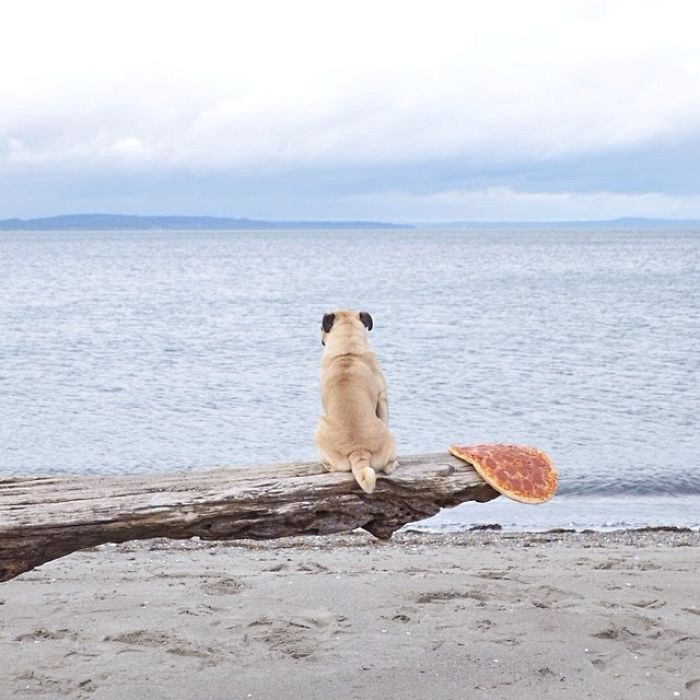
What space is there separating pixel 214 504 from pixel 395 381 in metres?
22.1

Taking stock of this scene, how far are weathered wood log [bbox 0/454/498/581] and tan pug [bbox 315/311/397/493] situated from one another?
0.12 m

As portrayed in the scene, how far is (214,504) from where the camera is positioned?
19.4ft

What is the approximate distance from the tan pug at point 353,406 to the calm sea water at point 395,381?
6.59m

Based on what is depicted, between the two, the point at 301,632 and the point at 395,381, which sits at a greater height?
the point at 301,632

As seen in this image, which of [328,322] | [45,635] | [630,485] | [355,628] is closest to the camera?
[45,635]

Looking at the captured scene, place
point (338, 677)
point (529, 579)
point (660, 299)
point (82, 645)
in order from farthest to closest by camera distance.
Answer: point (660, 299) < point (529, 579) < point (82, 645) < point (338, 677)

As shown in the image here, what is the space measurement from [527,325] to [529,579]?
36.1 metres

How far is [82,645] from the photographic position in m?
6.86

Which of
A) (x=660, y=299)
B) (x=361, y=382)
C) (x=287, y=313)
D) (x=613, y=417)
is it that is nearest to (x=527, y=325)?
(x=287, y=313)

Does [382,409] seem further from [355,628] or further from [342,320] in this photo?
[355,628]

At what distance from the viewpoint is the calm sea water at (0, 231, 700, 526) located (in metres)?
18.0

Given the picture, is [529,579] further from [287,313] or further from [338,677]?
[287,313]

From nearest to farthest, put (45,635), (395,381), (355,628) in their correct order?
(45,635) < (355,628) < (395,381)

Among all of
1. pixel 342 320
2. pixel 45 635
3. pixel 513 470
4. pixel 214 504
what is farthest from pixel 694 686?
pixel 45 635
